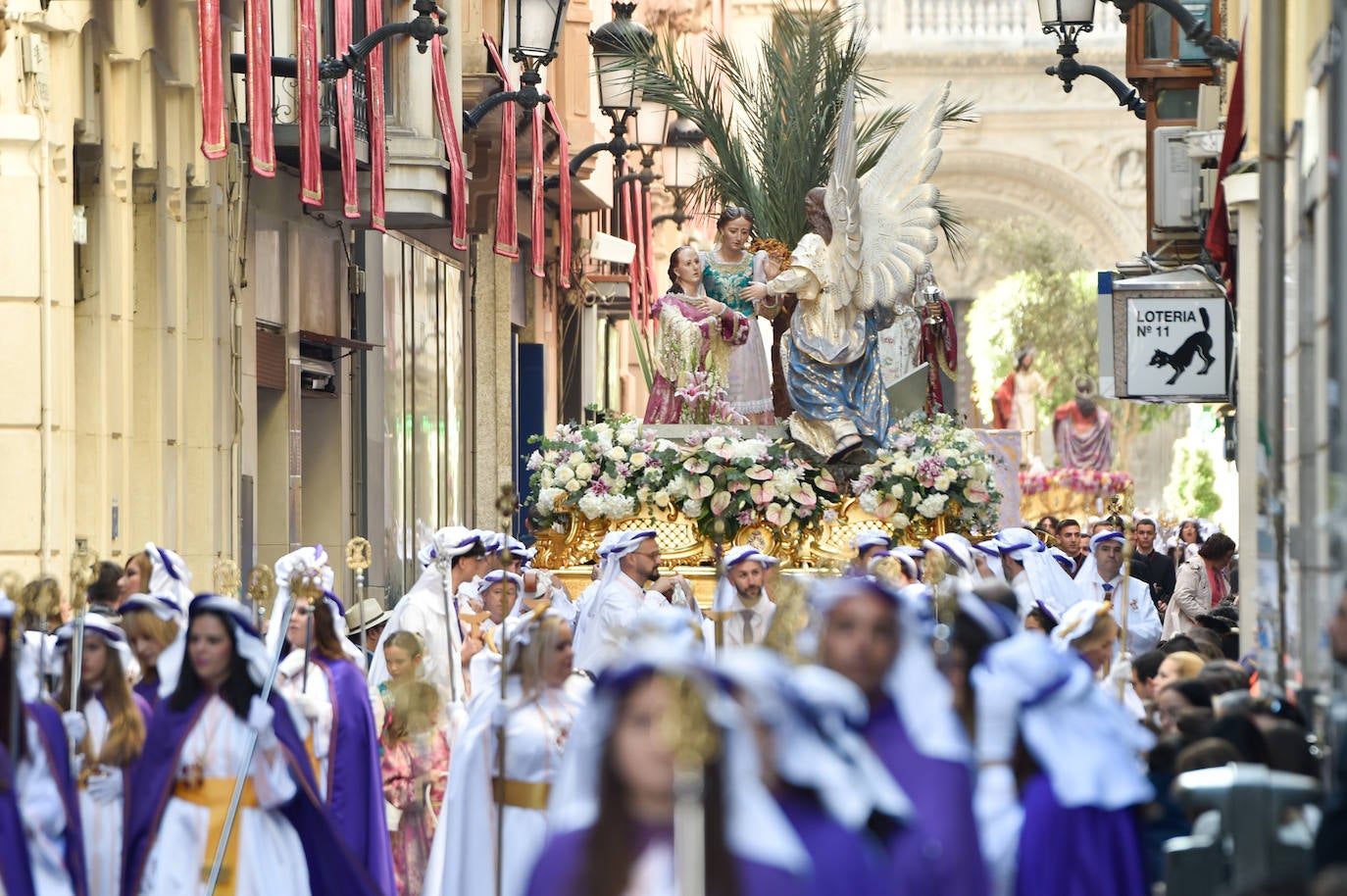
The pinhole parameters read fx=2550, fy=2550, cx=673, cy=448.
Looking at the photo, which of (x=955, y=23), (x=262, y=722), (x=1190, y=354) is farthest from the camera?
(x=955, y=23)

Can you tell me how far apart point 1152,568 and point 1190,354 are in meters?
3.93

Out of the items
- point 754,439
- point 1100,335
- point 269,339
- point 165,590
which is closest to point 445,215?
point 269,339

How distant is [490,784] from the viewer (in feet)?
27.8

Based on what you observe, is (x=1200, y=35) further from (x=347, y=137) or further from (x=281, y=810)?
(x=347, y=137)

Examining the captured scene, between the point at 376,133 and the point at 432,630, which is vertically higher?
the point at 376,133

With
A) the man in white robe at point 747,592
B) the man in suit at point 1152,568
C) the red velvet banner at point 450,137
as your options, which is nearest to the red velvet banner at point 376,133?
the red velvet banner at point 450,137

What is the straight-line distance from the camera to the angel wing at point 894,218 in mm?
16969

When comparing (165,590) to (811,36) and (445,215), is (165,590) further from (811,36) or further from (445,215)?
(445,215)

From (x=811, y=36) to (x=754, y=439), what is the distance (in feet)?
12.3

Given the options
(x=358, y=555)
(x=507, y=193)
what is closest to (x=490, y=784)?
(x=358, y=555)

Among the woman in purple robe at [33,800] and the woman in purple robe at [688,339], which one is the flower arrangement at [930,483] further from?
the woman in purple robe at [33,800]

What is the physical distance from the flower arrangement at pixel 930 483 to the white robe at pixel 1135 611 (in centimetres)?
173

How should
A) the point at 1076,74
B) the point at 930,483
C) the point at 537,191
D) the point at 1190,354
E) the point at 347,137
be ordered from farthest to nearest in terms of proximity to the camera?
the point at 537,191
the point at 347,137
the point at 930,483
the point at 1076,74
the point at 1190,354

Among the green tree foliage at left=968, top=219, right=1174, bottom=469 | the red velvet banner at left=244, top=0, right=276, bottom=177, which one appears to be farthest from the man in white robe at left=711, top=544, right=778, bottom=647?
the green tree foliage at left=968, top=219, right=1174, bottom=469
